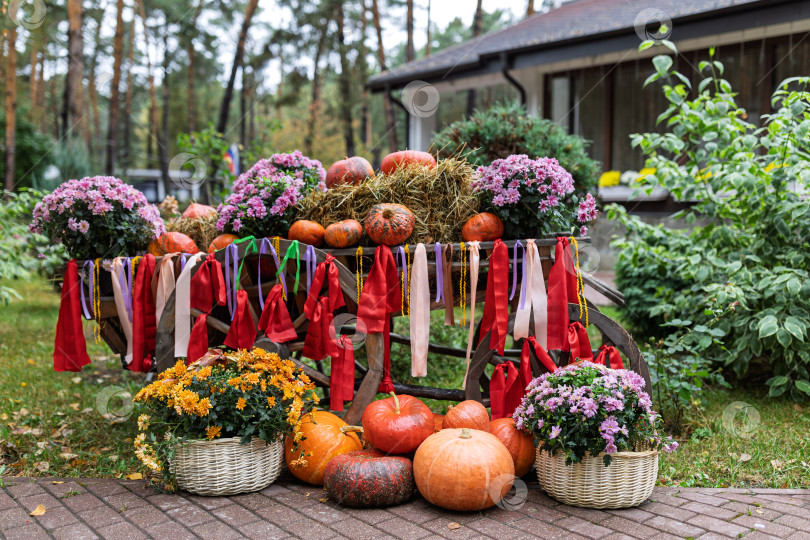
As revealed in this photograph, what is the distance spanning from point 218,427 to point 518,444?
1.60m

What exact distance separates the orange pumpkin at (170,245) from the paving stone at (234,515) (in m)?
1.84

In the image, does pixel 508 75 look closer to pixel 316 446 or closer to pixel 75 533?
pixel 316 446

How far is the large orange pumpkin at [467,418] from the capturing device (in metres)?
3.72

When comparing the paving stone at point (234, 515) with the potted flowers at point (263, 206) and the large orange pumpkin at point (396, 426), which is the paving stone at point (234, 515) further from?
the potted flowers at point (263, 206)

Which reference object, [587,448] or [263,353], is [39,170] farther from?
[587,448]

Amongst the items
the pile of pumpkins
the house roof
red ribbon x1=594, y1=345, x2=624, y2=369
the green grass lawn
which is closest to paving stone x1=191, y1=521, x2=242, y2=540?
the pile of pumpkins

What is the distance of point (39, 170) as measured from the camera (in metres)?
16.8

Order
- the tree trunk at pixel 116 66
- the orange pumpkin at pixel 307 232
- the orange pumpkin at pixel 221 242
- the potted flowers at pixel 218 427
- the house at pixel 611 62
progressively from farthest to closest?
the tree trunk at pixel 116 66 → the house at pixel 611 62 → the orange pumpkin at pixel 221 242 → the orange pumpkin at pixel 307 232 → the potted flowers at pixel 218 427

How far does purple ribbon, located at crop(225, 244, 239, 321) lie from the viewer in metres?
4.07

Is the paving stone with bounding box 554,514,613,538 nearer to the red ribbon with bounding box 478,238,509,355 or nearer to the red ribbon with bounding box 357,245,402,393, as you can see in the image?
the red ribbon with bounding box 478,238,509,355

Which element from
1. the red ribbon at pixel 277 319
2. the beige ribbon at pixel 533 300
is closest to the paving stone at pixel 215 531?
the red ribbon at pixel 277 319

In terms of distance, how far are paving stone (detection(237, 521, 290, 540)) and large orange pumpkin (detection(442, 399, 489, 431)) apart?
0.96 meters

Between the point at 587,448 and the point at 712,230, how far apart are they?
10.5ft

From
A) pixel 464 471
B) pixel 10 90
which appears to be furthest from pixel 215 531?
pixel 10 90
